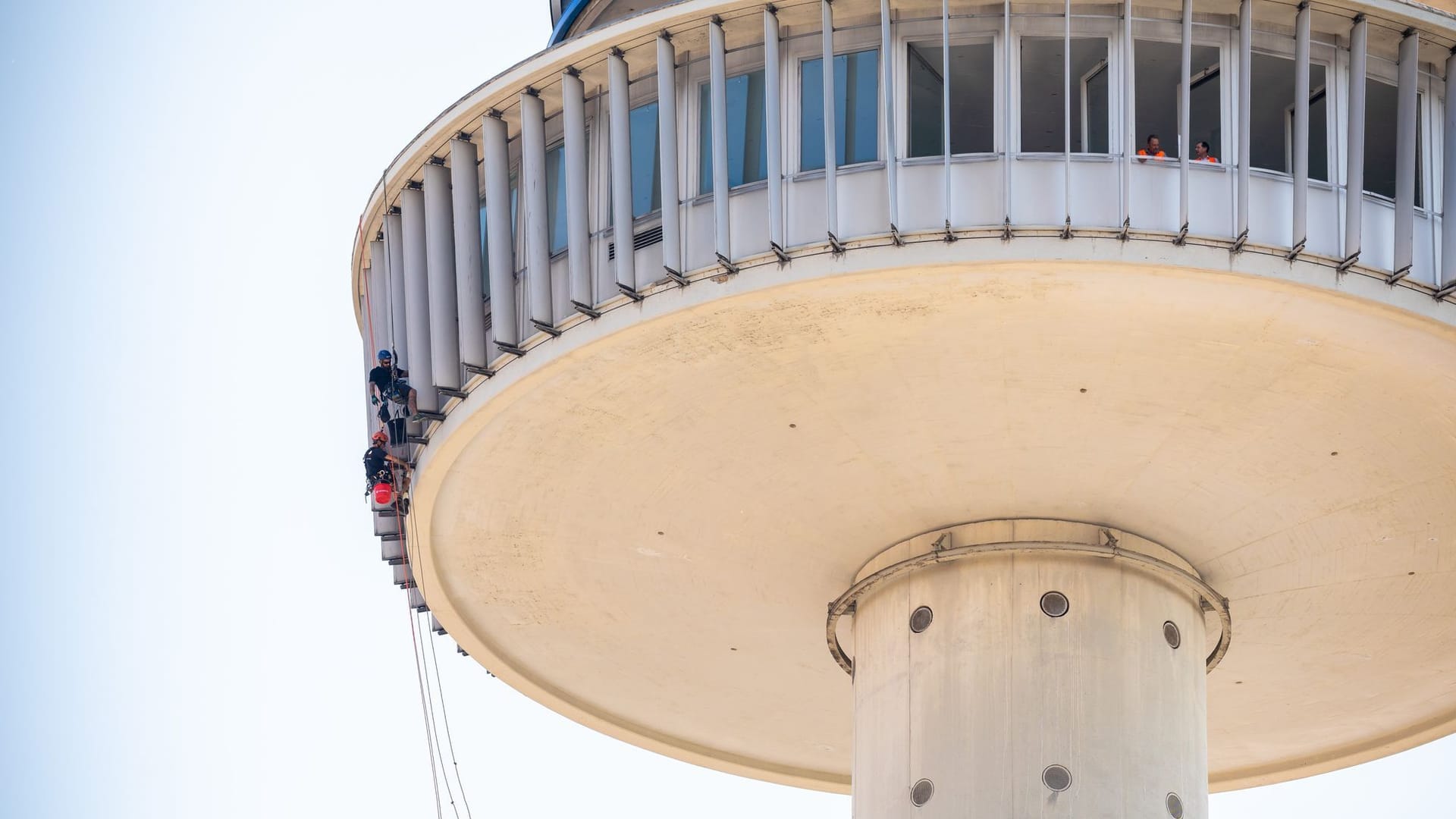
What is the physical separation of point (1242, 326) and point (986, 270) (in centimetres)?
308

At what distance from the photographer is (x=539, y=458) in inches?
1107

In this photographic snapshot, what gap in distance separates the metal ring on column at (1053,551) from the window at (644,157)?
6364 mm

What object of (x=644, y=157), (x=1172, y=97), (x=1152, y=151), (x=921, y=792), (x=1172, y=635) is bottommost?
(x=921, y=792)

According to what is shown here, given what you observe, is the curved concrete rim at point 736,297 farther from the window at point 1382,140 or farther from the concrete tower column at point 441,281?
the window at point 1382,140

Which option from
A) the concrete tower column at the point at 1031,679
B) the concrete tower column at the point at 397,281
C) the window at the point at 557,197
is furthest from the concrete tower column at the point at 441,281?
the concrete tower column at the point at 1031,679

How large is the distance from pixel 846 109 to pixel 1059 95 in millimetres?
2527

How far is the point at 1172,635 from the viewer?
28797 mm

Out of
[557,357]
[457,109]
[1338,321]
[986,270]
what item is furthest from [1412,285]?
[457,109]

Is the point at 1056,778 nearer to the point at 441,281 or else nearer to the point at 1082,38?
the point at 1082,38

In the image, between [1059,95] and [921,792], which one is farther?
[921,792]

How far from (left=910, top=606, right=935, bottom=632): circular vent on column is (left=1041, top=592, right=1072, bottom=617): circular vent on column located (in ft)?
4.90

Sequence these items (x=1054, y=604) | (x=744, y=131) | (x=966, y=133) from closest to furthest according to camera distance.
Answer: (x=966, y=133) < (x=744, y=131) < (x=1054, y=604)

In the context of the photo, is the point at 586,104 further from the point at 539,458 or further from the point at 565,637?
the point at 565,637

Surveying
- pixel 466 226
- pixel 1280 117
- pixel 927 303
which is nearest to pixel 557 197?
pixel 466 226
